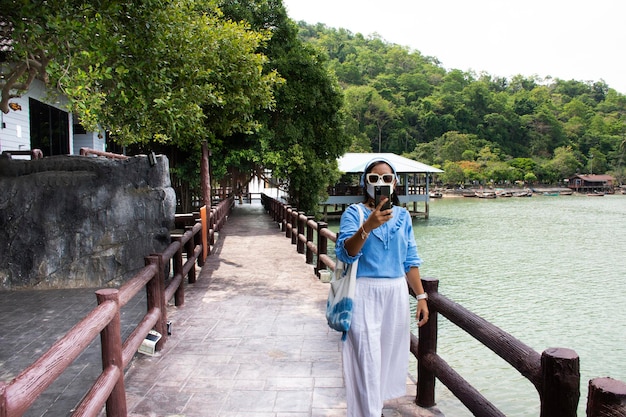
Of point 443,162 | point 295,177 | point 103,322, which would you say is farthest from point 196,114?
point 443,162

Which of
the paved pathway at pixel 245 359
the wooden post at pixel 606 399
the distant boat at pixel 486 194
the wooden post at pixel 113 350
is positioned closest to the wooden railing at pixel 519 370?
the wooden post at pixel 606 399

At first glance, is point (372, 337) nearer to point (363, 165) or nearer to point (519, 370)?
point (519, 370)

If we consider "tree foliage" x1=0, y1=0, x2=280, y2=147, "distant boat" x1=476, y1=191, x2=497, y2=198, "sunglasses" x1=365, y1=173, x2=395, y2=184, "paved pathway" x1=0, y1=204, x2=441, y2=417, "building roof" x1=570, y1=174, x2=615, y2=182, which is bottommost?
"paved pathway" x1=0, y1=204, x2=441, y2=417

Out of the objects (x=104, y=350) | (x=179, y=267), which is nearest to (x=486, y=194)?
(x=179, y=267)

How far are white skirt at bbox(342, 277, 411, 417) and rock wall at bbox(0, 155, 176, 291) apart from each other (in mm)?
5796

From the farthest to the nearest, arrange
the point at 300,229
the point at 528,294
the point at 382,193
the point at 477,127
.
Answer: the point at 477,127, the point at 528,294, the point at 300,229, the point at 382,193

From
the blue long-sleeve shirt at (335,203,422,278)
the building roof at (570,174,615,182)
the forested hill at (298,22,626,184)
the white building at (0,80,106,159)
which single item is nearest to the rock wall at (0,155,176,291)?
the white building at (0,80,106,159)

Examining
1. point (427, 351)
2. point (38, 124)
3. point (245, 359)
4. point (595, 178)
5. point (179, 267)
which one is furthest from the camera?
point (595, 178)

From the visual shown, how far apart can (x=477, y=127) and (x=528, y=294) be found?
79.0 meters

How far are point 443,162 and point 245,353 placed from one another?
7255 cm

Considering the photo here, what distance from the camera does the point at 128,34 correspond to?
7012 mm

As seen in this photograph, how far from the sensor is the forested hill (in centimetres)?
7562

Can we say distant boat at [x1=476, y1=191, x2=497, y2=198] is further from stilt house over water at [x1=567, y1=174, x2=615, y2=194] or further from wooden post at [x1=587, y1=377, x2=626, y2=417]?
wooden post at [x1=587, y1=377, x2=626, y2=417]

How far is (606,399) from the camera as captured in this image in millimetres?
1820
